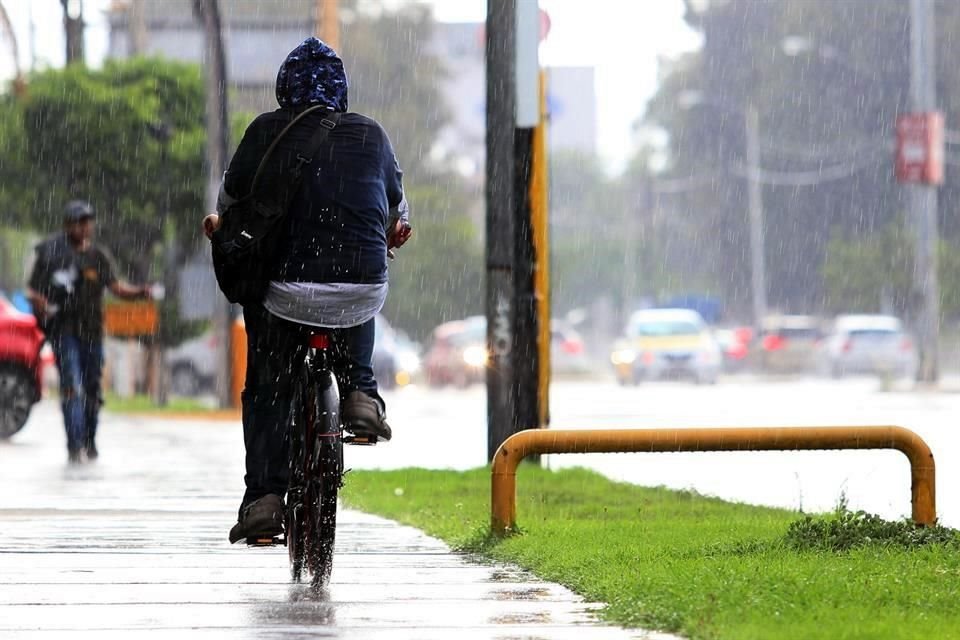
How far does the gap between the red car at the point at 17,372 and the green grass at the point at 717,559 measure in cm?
810

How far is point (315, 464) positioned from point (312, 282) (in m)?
0.60

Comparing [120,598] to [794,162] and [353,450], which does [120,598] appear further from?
[794,162]

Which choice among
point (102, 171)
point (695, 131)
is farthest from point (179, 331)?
point (695, 131)

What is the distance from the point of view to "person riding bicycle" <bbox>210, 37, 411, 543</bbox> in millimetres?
7004

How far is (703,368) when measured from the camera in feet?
138

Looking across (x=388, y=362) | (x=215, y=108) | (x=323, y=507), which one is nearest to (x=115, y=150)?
(x=215, y=108)

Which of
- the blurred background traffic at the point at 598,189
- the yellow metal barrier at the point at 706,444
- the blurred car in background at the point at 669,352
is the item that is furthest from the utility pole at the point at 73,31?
the yellow metal barrier at the point at 706,444

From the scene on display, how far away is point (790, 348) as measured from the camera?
5416cm

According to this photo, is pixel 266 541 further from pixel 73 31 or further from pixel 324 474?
pixel 73 31

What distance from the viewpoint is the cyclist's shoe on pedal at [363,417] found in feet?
23.0

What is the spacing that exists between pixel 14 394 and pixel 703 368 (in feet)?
80.8

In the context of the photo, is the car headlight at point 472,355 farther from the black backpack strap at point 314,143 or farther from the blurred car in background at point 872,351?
the black backpack strap at point 314,143

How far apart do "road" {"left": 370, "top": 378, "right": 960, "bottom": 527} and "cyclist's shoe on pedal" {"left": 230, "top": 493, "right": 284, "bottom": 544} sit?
3.51 m

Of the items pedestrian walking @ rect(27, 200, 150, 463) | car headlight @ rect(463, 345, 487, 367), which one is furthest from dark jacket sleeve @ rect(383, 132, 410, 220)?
car headlight @ rect(463, 345, 487, 367)
